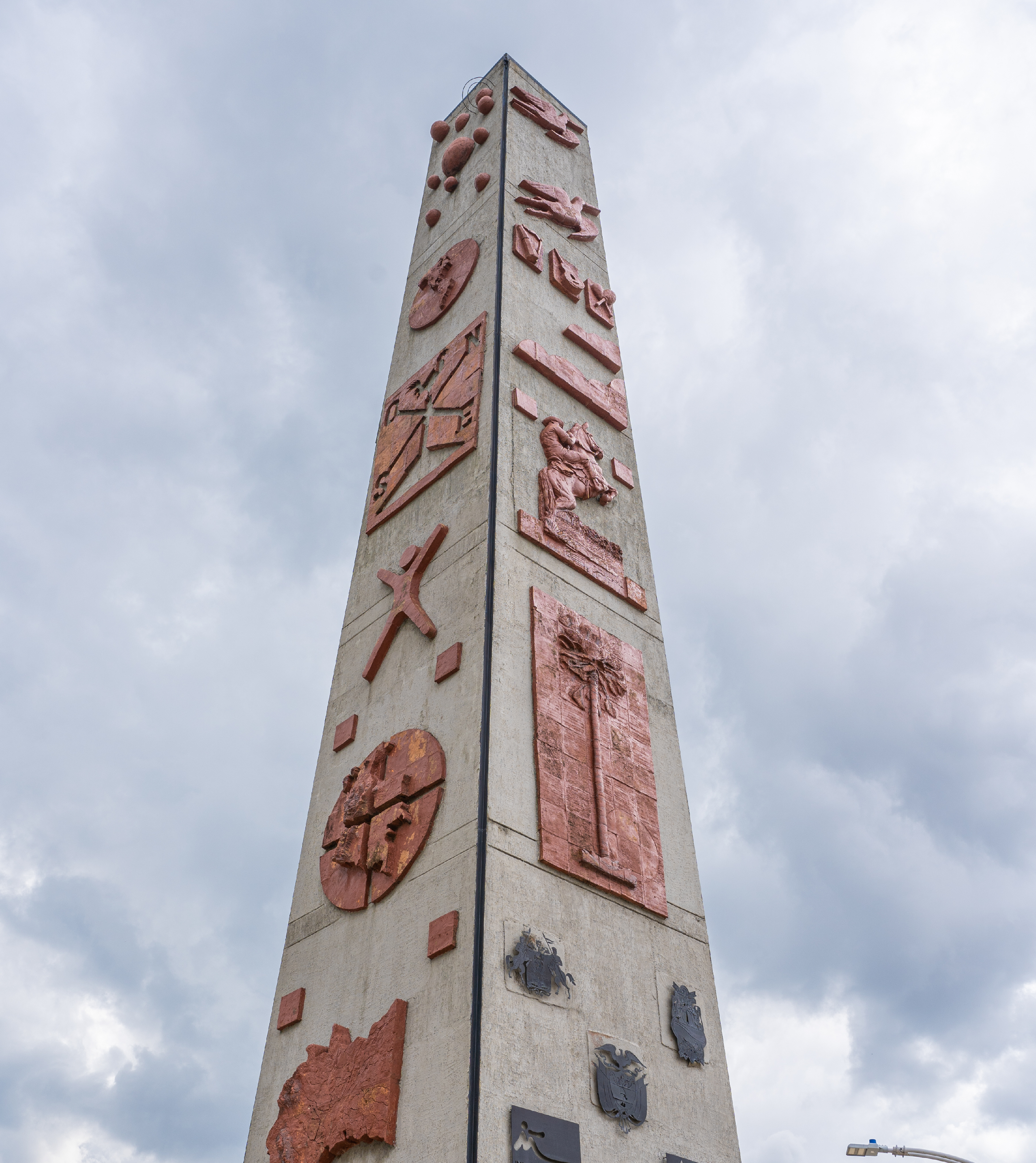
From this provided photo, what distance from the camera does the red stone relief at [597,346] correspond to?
1488 cm

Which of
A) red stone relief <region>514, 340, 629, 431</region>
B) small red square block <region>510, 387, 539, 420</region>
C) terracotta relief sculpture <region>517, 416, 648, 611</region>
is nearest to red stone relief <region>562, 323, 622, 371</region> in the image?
red stone relief <region>514, 340, 629, 431</region>

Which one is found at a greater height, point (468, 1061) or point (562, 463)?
point (562, 463)

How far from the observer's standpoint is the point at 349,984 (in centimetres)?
934

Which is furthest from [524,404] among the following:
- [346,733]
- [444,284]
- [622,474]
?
[346,733]

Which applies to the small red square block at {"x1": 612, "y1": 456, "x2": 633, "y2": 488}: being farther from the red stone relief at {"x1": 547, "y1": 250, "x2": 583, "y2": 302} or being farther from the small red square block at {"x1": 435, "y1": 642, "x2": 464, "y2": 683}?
the small red square block at {"x1": 435, "y1": 642, "x2": 464, "y2": 683}

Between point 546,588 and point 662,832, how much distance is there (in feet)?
9.00

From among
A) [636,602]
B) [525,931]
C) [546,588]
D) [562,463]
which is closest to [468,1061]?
[525,931]

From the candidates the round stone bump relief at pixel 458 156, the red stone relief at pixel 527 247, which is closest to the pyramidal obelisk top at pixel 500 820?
the red stone relief at pixel 527 247

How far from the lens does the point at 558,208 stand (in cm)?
1686

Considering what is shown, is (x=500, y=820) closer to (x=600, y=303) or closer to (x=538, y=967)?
(x=538, y=967)

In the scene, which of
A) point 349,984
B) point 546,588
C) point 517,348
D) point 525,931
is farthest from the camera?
point 517,348

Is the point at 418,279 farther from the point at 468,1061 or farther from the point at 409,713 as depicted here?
the point at 468,1061

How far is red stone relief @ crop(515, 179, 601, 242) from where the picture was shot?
16.5 meters

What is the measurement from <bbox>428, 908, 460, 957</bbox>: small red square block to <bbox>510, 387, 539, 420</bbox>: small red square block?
633 centimetres
